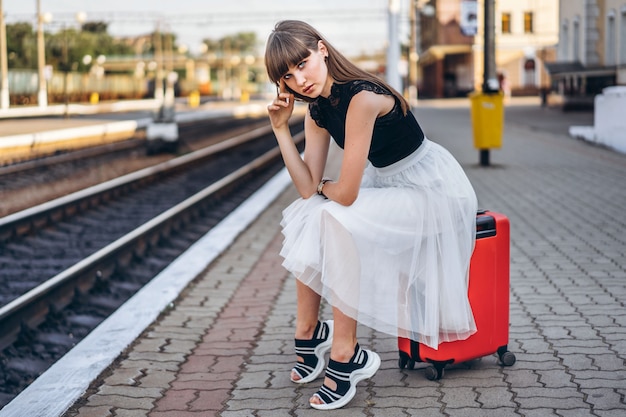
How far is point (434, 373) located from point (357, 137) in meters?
1.08

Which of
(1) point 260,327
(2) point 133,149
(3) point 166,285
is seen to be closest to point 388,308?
(1) point 260,327

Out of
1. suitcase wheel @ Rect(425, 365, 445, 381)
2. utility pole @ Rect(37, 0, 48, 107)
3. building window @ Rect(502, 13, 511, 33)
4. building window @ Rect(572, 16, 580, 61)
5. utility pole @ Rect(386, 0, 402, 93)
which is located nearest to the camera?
suitcase wheel @ Rect(425, 365, 445, 381)

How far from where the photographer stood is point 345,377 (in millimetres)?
3852

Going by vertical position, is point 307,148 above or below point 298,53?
below

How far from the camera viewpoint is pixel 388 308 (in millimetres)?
3852

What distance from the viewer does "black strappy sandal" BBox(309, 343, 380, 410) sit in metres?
3.80

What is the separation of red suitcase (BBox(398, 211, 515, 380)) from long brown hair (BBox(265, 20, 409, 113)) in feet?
2.23

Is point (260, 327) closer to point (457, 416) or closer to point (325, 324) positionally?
point (325, 324)

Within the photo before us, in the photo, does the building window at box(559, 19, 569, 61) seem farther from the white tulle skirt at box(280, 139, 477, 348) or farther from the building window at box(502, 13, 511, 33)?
the white tulle skirt at box(280, 139, 477, 348)

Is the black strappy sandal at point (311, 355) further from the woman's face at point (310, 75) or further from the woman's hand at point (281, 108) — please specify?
the woman's face at point (310, 75)

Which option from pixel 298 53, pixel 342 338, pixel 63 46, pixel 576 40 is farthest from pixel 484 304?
pixel 63 46

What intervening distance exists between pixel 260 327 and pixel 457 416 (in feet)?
6.15

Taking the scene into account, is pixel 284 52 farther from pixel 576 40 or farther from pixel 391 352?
pixel 576 40

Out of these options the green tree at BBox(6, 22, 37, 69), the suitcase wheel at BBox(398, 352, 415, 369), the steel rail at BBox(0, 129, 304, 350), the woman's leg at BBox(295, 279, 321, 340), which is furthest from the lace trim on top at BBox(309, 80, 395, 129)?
the green tree at BBox(6, 22, 37, 69)
